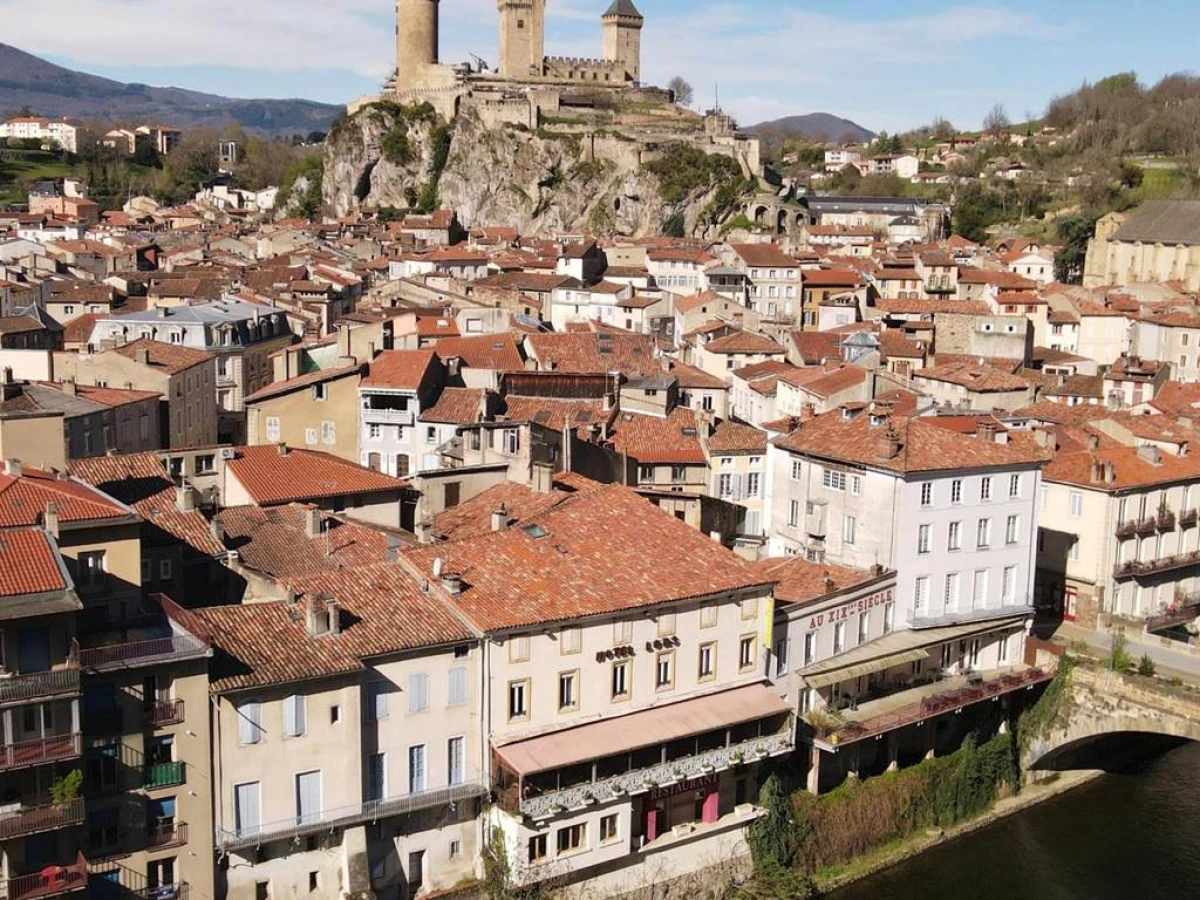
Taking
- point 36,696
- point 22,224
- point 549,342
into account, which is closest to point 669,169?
point 22,224

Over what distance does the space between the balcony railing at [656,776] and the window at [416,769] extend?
2.26 metres

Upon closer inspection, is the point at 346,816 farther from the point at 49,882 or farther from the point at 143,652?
the point at 49,882

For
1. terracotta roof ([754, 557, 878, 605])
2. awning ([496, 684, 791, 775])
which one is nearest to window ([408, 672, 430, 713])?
awning ([496, 684, 791, 775])

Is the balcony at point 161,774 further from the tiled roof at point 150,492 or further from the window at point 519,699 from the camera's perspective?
the tiled roof at point 150,492

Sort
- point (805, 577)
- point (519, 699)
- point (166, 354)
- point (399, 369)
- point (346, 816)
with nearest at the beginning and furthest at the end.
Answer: point (346, 816), point (519, 699), point (805, 577), point (399, 369), point (166, 354)

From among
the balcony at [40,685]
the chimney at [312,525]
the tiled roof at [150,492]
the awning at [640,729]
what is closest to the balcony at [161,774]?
the balcony at [40,685]

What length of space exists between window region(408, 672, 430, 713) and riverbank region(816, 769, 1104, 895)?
13014mm

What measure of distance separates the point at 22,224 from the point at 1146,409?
110735 mm

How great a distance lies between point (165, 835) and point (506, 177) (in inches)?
5065

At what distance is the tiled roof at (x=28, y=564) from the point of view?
25453 mm

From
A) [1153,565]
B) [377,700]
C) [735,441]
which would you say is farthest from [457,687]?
[1153,565]

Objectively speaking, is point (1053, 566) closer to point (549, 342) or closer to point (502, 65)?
point (549, 342)

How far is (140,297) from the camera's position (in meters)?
84.8

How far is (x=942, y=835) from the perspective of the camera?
3997 centimetres
